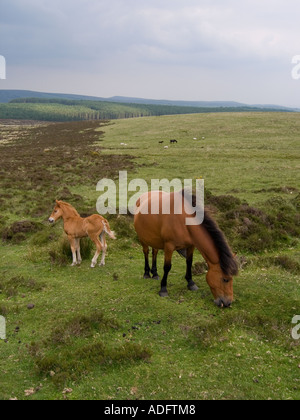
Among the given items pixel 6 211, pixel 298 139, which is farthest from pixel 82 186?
pixel 298 139

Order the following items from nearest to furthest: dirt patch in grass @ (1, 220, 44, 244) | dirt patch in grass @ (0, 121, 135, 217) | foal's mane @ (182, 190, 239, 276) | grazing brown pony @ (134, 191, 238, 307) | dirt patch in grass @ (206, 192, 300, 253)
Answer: foal's mane @ (182, 190, 239, 276), grazing brown pony @ (134, 191, 238, 307), dirt patch in grass @ (206, 192, 300, 253), dirt patch in grass @ (1, 220, 44, 244), dirt patch in grass @ (0, 121, 135, 217)

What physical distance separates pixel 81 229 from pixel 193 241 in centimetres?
494

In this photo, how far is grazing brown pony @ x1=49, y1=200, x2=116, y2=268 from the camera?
37.8ft

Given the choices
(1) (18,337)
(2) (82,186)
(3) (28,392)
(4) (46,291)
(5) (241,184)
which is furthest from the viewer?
(2) (82,186)

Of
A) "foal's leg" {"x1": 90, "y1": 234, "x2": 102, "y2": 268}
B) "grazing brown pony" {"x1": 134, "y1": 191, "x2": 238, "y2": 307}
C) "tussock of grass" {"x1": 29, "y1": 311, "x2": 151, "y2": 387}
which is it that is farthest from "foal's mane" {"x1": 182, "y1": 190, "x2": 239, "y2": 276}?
"foal's leg" {"x1": 90, "y1": 234, "x2": 102, "y2": 268}

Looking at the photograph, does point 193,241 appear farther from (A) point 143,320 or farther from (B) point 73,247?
(B) point 73,247

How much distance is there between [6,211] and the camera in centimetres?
1997

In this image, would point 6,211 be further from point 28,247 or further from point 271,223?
point 271,223

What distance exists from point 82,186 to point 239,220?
1567 centimetres

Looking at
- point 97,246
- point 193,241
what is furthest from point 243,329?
point 97,246

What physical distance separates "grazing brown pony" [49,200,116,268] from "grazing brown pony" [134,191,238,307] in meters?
2.09

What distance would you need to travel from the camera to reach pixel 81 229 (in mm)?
11602

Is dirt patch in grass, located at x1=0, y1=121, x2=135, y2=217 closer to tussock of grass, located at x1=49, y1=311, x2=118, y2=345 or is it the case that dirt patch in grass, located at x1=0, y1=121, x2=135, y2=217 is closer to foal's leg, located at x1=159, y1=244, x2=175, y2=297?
foal's leg, located at x1=159, y1=244, x2=175, y2=297

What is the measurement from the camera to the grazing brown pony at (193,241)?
788cm
